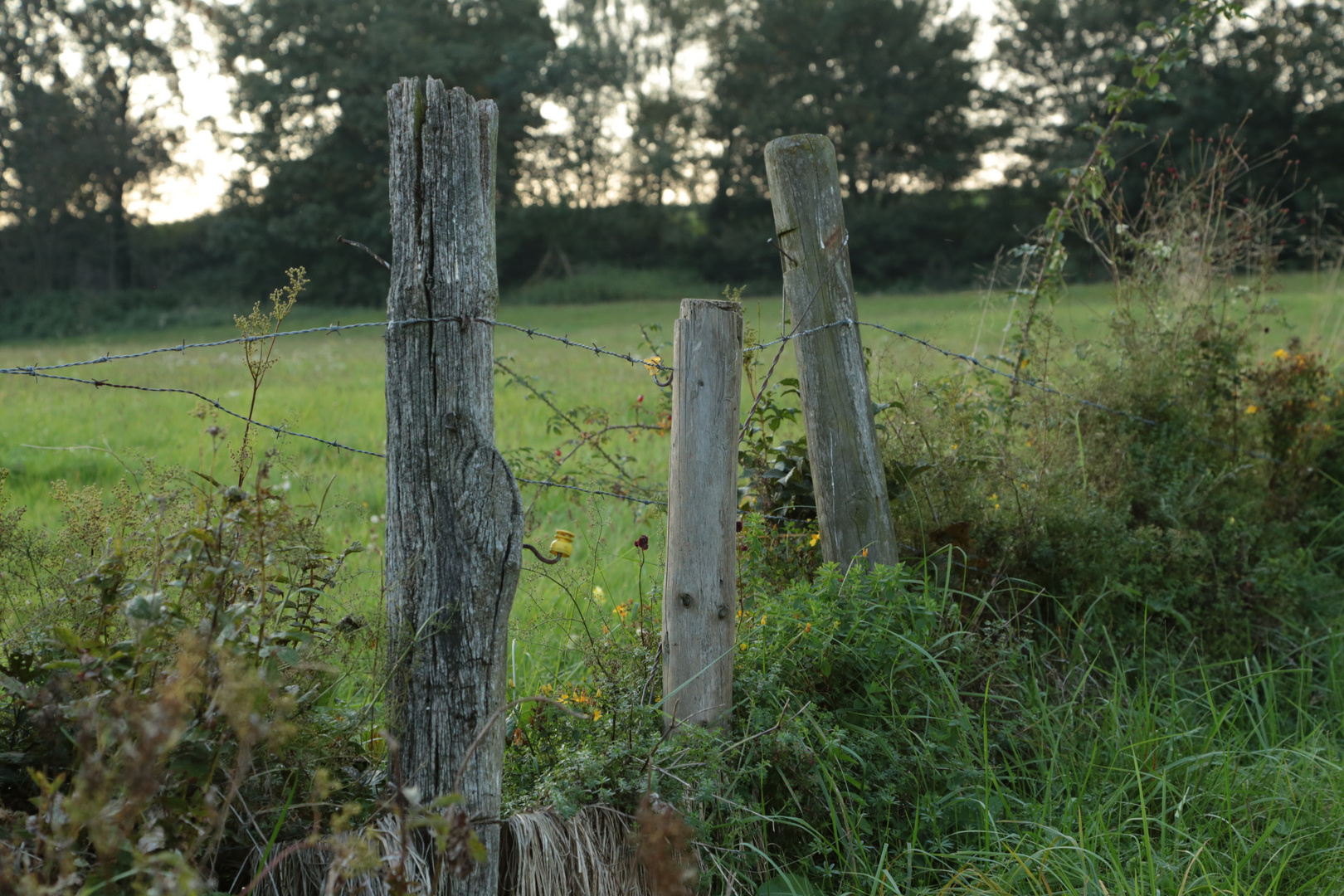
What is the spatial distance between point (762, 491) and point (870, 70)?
37640 millimetres

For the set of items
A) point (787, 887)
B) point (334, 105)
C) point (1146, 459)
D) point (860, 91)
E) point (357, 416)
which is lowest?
point (787, 887)

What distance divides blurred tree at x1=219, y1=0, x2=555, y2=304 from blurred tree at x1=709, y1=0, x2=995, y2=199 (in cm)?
794

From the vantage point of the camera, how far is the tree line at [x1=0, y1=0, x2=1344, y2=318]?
31219 mm

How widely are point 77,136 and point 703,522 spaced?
37.3 meters

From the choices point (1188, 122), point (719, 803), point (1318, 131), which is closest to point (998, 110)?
point (1188, 122)

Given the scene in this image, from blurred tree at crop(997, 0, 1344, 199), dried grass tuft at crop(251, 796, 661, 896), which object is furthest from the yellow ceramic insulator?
blurred tree at crop(997, 0, 1344, 199)

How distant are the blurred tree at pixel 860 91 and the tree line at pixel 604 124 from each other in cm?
10

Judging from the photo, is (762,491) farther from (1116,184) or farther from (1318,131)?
(1318,131)

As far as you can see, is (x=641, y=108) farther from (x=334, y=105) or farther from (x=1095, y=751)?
(x=1095, y=751)

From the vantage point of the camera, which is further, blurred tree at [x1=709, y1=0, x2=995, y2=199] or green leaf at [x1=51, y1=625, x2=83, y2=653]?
blurred tree at [x1=709, y1=0, x2=995, y2=199]

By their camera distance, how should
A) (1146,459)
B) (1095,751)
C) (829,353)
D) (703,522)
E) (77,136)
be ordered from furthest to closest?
(77,136)
(1146,459)
(829,353)
(1095,751)
(703,522)

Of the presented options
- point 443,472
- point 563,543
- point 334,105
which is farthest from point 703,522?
point 334,105

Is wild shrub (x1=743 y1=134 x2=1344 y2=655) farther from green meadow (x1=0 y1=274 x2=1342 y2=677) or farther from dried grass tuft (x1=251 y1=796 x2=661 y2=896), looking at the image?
dried grass tuft (x1=251 y1=796 x2=661 y2=896)

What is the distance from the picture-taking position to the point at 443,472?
2045 millimetres
